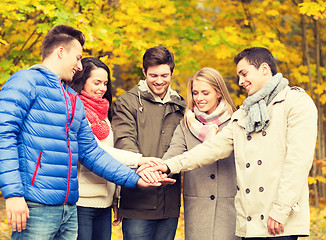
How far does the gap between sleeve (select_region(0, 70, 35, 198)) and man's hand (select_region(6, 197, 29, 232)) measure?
4cm

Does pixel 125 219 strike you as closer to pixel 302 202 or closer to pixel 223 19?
pixel 302 202

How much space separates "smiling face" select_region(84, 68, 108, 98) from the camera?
358 centimetres

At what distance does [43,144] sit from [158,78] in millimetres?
1346

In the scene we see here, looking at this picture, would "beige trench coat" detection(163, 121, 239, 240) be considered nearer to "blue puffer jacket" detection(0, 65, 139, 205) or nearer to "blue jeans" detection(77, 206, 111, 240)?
"blue jeans" detection(77, 206, 111, 240)

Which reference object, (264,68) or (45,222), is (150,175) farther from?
(264,68)

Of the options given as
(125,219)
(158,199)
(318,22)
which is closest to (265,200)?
(158,199)

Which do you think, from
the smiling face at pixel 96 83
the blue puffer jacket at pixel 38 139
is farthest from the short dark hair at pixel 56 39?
the smiling face at pixel 96 83

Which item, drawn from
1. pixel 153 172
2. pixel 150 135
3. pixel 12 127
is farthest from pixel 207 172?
pixel 12 127

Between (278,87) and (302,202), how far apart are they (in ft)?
2.69

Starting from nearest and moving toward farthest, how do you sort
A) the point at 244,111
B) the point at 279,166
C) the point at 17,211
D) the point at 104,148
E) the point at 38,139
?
the point at 17,211 → the point at 38,139 → the point at 279,166 → the point at 244,111 → the point at 104,148

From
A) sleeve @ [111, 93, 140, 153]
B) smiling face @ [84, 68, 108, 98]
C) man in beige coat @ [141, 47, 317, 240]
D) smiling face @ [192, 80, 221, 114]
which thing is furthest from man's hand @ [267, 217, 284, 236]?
smiling face @ [84, 68, 108, 98]

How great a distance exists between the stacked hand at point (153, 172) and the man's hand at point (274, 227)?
992 mm

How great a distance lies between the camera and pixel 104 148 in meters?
3.53

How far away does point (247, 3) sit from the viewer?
359 inches
